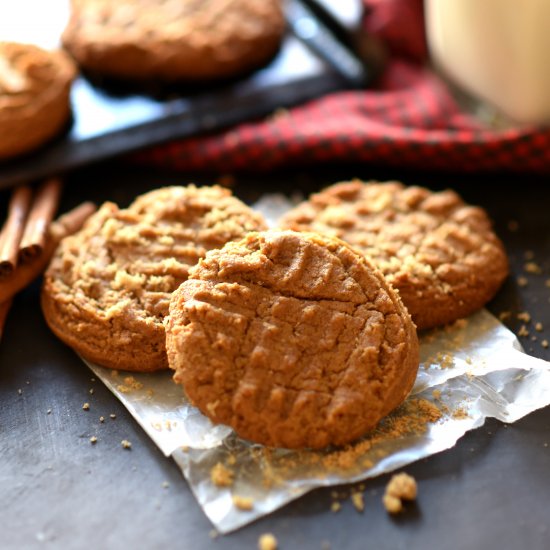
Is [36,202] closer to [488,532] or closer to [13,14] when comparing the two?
[13,14]

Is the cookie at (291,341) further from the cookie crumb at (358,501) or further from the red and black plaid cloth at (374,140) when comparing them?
the red and black plaid cloth at (374,140)

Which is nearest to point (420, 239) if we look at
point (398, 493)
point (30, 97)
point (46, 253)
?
point (398, 493)

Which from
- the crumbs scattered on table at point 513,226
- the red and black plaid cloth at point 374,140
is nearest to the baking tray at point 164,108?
the red and black plaid cloth at point 374,140

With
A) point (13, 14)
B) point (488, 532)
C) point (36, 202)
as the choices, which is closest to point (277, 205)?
point (36, 202)

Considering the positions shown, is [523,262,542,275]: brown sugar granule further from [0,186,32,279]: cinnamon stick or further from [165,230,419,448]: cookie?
[0,186,32,279]: cinnamon stick

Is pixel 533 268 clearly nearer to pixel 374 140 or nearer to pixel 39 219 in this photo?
pixel 374 140

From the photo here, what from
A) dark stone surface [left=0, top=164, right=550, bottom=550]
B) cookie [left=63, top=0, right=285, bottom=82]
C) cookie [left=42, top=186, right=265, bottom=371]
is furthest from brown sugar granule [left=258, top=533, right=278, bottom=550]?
cookie [left=63, top=0, right=285, bottom=82]
